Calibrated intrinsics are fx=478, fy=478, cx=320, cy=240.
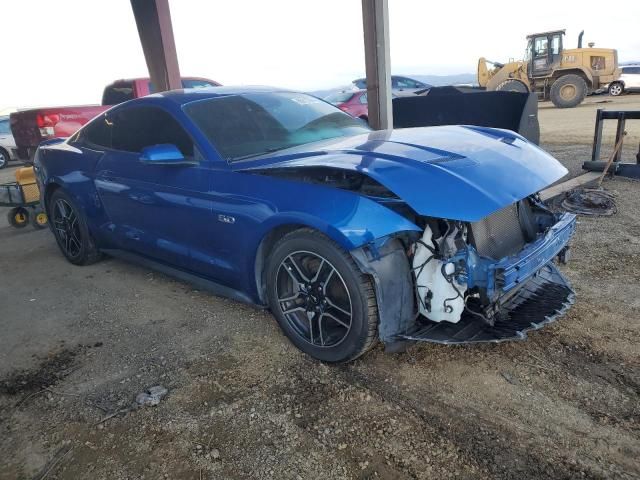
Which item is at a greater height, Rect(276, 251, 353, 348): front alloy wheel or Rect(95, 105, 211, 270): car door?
Rect(95, 105, 211, 270): car door

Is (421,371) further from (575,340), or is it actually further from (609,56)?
(609,56)

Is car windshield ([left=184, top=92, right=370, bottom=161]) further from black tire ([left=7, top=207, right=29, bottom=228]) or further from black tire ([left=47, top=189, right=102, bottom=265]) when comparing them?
black tire ([left=7, top=207, right=29, bottom=228])

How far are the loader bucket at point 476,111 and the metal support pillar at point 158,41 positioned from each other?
3.44m

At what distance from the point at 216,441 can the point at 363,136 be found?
7.11 ft

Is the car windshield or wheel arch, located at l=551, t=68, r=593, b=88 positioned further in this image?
wheel arch, located at l=551, t=68, r=593, b=88

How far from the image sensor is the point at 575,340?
280 centimetres

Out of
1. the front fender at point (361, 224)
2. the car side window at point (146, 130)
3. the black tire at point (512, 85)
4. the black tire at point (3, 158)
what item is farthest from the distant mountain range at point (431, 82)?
the black tire at point (3, 158)

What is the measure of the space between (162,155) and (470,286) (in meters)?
2.05

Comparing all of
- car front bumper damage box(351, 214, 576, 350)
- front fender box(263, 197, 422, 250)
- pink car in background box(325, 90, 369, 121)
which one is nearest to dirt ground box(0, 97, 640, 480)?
car front bumper damage box(351, 214, 576, 350)

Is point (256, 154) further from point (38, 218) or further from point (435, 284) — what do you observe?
point (38, 218)

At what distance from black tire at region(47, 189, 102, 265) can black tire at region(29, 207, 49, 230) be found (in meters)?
1.68

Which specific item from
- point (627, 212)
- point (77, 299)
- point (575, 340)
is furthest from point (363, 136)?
point (627, 212)

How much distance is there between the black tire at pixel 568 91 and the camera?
17.8 meters

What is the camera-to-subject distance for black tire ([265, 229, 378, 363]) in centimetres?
246
